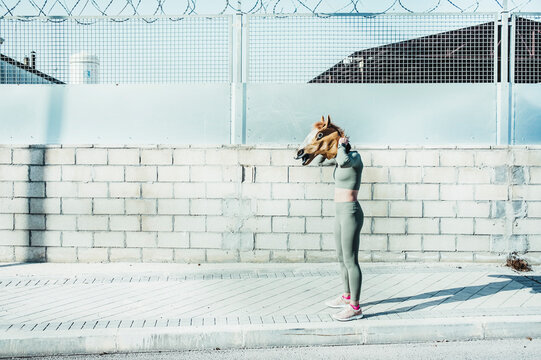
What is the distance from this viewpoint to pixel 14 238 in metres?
6.83

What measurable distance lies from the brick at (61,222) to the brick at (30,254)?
363 millimetres

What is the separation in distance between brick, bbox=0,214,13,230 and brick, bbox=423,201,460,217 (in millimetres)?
5921

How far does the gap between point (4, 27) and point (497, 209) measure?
7709 millimetres

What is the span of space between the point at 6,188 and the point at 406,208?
573 centimetres

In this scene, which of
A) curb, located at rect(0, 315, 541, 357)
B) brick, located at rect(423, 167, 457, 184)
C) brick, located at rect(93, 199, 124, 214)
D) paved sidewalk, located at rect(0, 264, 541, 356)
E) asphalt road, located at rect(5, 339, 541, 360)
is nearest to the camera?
asphalt road, located at rect(5, 339, 541, 360)

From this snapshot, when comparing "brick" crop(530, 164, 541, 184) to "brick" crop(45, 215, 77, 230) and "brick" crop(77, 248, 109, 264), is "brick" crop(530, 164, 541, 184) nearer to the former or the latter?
"brick" crop(77, 248, 109, 264)

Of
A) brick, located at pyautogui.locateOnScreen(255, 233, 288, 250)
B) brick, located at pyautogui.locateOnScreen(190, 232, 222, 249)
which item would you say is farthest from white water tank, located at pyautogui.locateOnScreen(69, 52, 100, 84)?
brick, located at pyautogui.locateOnScreen(255, 233, 288, 250)

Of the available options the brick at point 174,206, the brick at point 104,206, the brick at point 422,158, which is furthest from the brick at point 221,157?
the brick at point 422,158

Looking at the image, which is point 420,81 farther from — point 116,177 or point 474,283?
point 116,177

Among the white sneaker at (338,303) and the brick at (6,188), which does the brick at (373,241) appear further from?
the brick at (6,188)

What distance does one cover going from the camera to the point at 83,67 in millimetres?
7031

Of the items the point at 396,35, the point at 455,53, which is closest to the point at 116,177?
the point at 396,35

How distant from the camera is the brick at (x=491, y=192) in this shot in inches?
264

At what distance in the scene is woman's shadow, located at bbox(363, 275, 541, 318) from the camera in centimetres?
483
